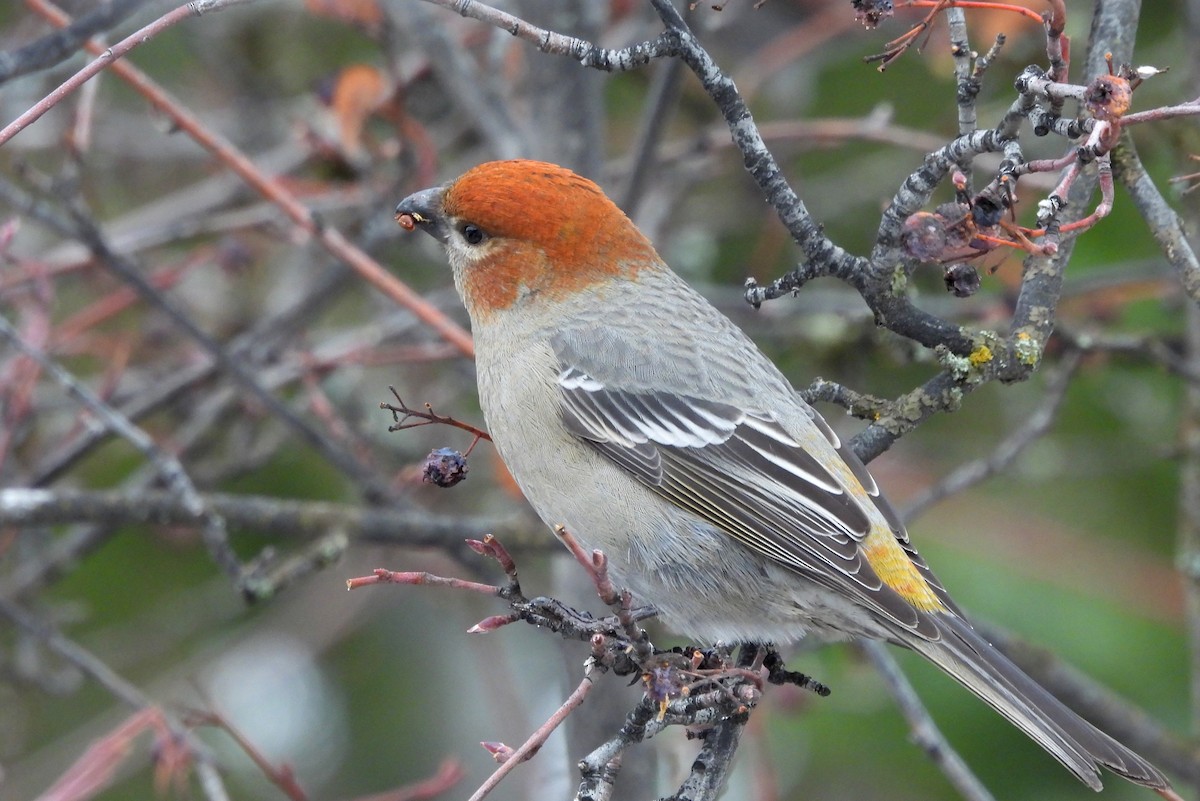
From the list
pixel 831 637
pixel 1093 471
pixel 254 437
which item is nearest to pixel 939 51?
pixel 1093 471

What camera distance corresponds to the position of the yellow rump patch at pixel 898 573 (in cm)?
394

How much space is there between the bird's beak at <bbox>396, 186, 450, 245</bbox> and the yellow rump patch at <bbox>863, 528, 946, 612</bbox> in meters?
1.88

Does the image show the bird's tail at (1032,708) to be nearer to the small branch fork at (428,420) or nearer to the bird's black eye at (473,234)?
the small branch fork at (428,420)

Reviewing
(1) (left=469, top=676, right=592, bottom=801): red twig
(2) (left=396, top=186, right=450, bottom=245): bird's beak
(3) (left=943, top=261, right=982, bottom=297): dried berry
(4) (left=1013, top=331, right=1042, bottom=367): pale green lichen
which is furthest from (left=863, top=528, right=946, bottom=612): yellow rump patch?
(2) (left=396, top=186, right=450, bottom=245): bird's beak

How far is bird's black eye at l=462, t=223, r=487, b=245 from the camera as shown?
4541mm

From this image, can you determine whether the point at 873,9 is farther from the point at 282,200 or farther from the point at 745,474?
the point at 282,200

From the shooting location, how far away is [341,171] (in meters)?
5.77

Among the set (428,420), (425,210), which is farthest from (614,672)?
(425,210)

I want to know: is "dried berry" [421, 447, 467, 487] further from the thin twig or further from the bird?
the thin twig

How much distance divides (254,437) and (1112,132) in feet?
15.5

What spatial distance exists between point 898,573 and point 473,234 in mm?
1903

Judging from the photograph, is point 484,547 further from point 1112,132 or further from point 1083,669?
point 1083,669

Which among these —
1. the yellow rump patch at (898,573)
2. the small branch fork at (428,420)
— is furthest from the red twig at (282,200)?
the yellow rump patch at (898,573)

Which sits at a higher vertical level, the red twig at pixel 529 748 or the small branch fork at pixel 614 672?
the small branch fork at pixel 614 672
